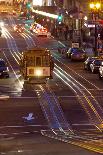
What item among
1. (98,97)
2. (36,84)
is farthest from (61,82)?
(98,97)

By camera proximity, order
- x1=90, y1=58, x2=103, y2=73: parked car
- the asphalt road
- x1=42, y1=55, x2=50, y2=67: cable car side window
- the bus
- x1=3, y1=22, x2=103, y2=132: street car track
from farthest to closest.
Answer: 1. x1=90, y1=58, x2=103, y2=73: parked car
2. x1=42, y1=55, x2=50, y2=67: cable car side window
3. the bus
4. x1=3, y1=22, x2=103, y2=132: street car track
5. the asphalt road

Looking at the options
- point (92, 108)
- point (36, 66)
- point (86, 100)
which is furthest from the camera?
point (36, 66)

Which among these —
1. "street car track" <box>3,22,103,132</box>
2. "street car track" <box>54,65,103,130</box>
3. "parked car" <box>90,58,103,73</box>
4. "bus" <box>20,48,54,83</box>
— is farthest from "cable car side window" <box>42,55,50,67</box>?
"parked car" <box>90,58,103,73</box>

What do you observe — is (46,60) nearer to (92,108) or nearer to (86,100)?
(86,100)

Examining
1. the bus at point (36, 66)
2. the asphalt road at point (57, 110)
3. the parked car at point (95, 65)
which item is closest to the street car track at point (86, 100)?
the asphalt road at point (57, 110)

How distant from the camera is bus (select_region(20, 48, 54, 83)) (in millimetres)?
47406

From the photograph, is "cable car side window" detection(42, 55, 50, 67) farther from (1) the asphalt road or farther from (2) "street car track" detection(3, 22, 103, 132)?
(2) "street car track" detection(3, 22, 103, 132)

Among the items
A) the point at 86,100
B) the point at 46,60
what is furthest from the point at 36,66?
the point at 86,100

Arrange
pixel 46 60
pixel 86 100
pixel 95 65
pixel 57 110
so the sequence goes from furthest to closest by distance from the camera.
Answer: pixel 95 65
pixel 46 60
pixel 86 100
pixel 57 110

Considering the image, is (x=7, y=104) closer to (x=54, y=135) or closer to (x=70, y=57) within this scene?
(x=54, y=135)

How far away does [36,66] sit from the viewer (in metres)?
47.5

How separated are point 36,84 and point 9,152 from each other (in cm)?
2590

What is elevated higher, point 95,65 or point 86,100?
point 86,100

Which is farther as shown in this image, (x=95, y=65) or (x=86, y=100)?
(x=95, y=65)
